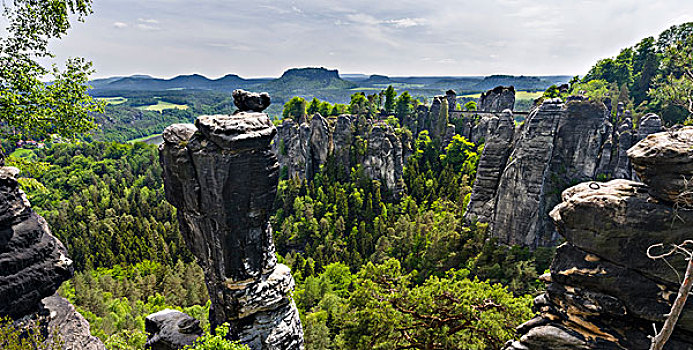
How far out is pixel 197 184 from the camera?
12.2 metres

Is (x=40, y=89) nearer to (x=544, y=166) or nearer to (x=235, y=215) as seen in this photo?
(x=235, y=215)

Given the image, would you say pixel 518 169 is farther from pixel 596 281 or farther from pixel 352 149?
pixel 352 149

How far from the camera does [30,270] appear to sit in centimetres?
1095

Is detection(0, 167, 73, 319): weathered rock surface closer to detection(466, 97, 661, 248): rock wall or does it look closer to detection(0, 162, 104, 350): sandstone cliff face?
detection(0, 162, 104, 350): sandstone cliff face

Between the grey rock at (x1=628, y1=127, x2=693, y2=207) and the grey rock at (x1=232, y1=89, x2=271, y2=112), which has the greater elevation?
the grey rock at (x1=232, y1=89, x2=271, y2=112)

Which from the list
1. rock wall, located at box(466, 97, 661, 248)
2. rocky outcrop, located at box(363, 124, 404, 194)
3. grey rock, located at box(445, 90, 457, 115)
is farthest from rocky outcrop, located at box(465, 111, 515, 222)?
grey rock, located at box(445, 90, 457, 115)

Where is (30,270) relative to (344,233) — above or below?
above

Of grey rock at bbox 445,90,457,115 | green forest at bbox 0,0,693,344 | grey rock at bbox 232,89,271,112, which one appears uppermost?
grey rock at bbox 445,90,457,115

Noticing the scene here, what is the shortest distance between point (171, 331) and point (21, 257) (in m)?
6.12

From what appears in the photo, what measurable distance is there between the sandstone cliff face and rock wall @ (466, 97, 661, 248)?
29.7 m

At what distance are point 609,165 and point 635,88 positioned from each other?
3234 cm

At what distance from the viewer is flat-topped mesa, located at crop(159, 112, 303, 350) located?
11.8m

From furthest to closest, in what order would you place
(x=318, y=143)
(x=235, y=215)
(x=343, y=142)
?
1. (x=318, y=143)
2. (x=343, y=142)
3. (x=235, y=215)

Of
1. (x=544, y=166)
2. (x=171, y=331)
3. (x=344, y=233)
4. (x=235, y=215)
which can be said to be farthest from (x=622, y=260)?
(x=344, y=233)
